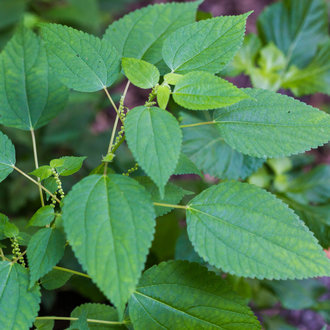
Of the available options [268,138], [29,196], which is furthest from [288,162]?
[29,196]

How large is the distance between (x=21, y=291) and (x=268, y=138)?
23.7 inches

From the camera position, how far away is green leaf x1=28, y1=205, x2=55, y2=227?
33.0 inches

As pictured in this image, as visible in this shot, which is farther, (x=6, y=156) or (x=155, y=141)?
(x=6, y=156)

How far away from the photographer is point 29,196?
2025 mm

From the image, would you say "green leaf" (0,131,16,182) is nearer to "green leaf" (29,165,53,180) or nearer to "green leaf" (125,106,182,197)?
"green leaf" (29,165,53,180)

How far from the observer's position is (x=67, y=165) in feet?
2.92

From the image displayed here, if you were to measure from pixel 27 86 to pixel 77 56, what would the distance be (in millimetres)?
232

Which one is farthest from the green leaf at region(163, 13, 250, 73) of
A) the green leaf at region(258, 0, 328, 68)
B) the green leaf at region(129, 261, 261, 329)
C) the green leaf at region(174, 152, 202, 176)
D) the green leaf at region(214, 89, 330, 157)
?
the green leaf at region(258, 0, 328, 68)

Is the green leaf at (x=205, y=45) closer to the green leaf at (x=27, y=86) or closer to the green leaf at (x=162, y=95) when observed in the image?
the green leaf at (x=162, y=95)

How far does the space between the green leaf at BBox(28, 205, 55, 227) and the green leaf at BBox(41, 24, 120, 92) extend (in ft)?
0.90

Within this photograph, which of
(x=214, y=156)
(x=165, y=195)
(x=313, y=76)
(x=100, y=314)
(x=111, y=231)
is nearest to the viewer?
(x=111, y=231)

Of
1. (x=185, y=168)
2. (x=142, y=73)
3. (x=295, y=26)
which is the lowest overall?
(x=185, y=168)

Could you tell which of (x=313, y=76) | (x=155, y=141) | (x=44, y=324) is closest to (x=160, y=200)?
(x=155, y=141)

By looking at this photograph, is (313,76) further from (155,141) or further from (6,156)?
(6,156)
